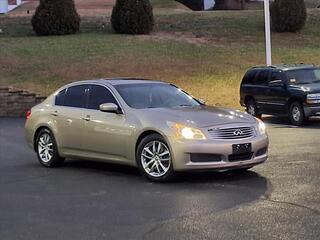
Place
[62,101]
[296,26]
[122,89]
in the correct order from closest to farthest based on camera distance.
A: [122,89] < [62,101] < [296,26]

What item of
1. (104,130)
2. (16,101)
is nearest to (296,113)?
(104,130)

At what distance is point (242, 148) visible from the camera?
30.2ft

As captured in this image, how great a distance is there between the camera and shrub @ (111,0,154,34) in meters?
30.5

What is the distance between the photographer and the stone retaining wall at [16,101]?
22359mm

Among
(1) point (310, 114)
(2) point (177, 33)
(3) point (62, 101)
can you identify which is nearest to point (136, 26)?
(2) point (177, 33)

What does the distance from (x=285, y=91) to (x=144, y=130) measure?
991 centimetres

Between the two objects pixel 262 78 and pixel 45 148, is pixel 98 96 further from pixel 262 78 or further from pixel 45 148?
pixel 262 78

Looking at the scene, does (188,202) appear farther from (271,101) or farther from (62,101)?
(271,101)

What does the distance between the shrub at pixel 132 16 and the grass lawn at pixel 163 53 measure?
590 mm

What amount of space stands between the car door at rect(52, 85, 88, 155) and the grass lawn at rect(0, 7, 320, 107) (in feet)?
39.3

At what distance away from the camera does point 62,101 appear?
1144 centimetres

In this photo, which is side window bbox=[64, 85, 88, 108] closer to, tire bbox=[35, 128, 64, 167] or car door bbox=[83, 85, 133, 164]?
car door bbox=[83, 85, 133, 164]

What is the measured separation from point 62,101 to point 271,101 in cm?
937

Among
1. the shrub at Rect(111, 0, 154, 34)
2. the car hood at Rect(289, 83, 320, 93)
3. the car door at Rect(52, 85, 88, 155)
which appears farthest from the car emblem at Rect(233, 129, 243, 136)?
the shrub at Rect(111, 0, 154, 34)
